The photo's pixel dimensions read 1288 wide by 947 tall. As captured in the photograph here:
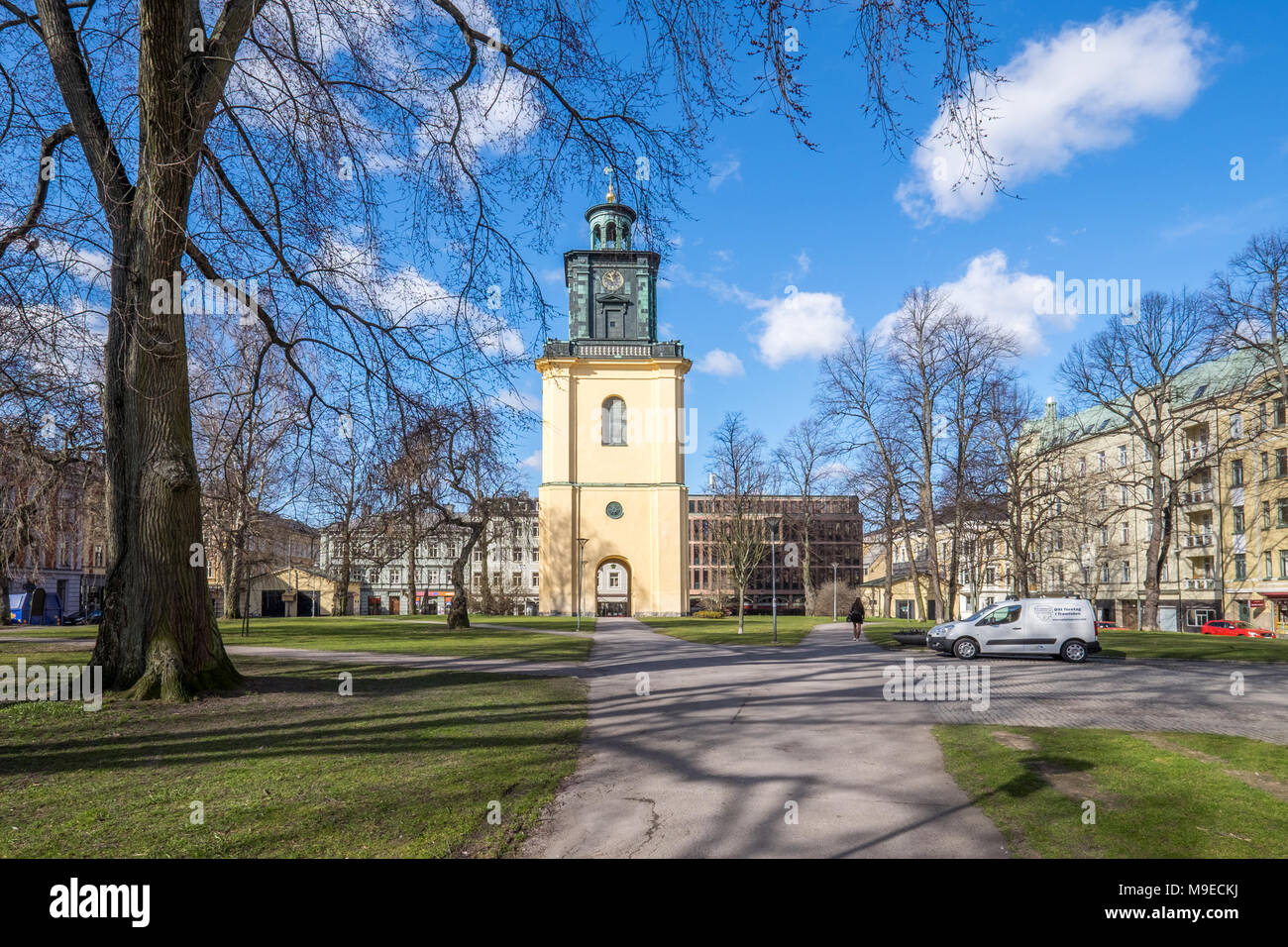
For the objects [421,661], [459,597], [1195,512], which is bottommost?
[421,661]

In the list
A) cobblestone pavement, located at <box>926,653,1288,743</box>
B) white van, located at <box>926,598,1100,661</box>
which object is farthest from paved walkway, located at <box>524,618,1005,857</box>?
white van, located at <box>926,598,1100,661</box>

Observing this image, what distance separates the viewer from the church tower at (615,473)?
5238 cm

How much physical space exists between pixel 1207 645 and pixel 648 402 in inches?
1377

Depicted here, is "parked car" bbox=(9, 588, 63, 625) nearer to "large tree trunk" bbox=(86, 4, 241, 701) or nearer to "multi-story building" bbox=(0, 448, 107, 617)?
"multi-story building" bbox=(0, 448, 107, 617)

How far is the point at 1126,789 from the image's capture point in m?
6.86

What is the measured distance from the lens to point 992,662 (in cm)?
2033

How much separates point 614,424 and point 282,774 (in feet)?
155

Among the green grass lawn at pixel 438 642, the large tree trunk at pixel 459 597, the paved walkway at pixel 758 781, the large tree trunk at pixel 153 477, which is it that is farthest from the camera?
the large tree trunk at pixel 459 597

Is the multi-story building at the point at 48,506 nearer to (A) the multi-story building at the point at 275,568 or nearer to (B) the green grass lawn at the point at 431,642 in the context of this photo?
(A) the multi-story building at the point at 275,568

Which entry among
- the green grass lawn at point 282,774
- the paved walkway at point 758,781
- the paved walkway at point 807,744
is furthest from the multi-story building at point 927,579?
the green grass lawn at point 282,774

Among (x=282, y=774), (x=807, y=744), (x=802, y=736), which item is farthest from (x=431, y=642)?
(x=282, y=774)

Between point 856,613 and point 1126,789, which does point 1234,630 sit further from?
point 1126,789
